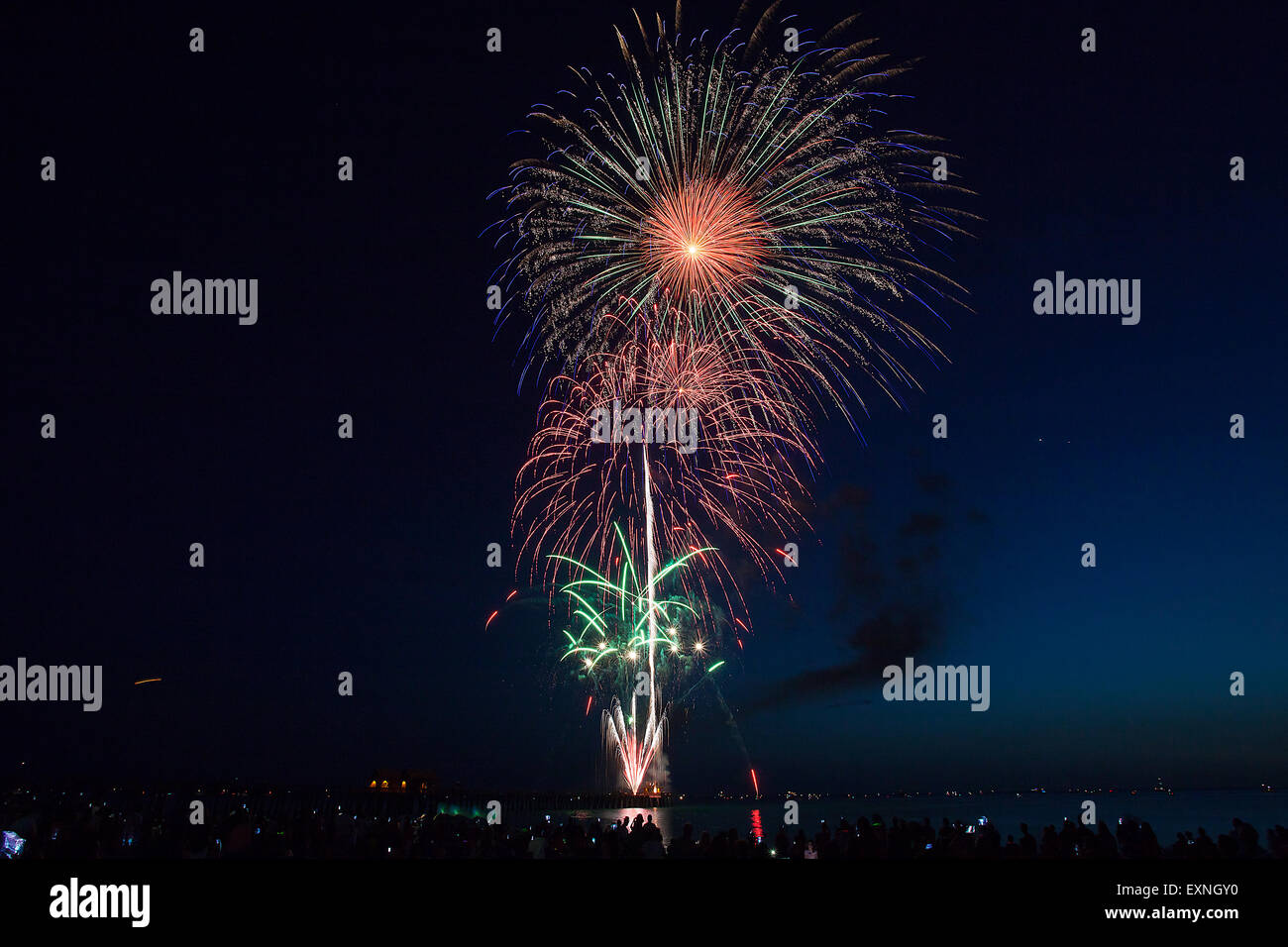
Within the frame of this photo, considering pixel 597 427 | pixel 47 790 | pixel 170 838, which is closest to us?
pixel 170 838

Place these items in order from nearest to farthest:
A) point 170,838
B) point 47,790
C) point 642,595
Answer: point 170,838, point 642,595, point 47,790

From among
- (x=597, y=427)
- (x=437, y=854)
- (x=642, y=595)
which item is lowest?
(x=437, y=854)

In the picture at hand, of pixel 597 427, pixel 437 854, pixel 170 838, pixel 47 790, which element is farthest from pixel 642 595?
pixel 47 790
